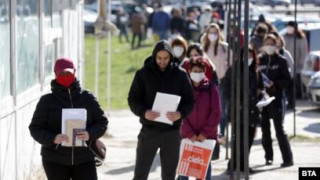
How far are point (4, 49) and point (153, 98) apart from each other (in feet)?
5.03

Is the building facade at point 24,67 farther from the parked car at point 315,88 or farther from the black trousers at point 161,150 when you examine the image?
the parked car at point 315,88

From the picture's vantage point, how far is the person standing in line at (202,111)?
10.6 meters

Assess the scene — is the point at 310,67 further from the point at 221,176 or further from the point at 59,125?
the point at 59,125

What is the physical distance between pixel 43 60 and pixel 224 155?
3698mm

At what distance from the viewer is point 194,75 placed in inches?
423

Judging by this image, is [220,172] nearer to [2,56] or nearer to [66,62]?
[2,56]

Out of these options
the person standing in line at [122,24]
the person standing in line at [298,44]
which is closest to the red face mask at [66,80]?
the person standing in line at [298,44]

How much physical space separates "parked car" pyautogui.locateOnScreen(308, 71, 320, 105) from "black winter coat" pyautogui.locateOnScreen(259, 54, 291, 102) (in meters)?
5.99

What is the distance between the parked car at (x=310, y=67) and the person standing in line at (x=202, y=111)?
29.3ft

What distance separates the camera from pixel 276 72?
1338 centimetres

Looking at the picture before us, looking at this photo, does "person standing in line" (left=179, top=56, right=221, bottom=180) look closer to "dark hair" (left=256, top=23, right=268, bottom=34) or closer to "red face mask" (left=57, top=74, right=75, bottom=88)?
"red face mask" (left=57, top=74, right=75, bottom=88)

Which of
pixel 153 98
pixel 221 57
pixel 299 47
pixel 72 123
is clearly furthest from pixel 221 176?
pixel 299 47

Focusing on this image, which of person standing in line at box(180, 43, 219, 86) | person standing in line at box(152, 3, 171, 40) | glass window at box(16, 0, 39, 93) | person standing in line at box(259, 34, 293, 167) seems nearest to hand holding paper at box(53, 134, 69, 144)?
glass window at box(16, 0, 39, 93)

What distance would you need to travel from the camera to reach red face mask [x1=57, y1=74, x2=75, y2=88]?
838 centimetres
